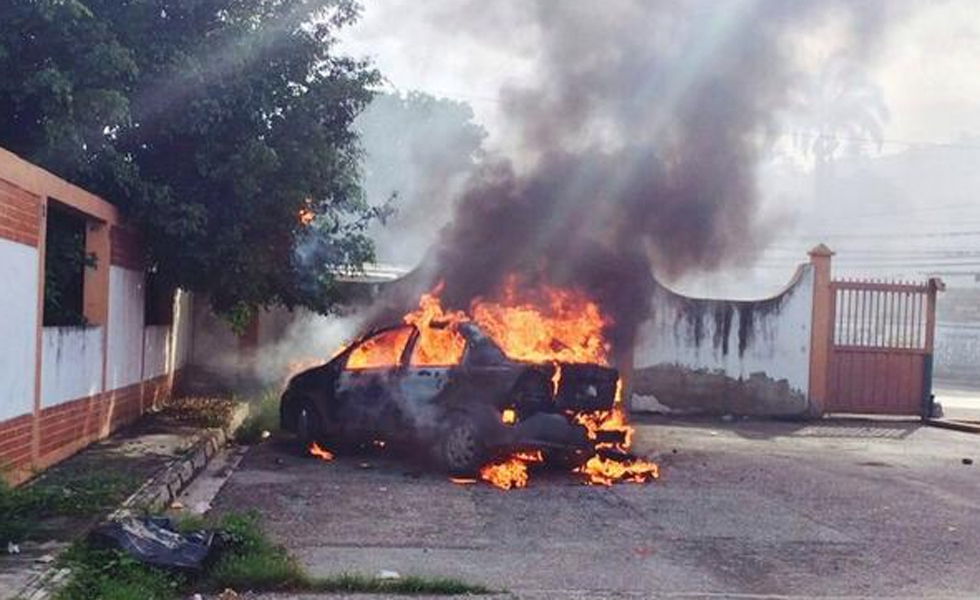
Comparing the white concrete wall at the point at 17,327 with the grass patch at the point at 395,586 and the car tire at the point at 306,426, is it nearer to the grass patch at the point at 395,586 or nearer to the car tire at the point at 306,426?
the grass patch at the point at 395,586

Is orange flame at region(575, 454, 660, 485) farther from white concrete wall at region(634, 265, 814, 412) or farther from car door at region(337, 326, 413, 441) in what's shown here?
white concrete wall at region(634, 265, 814, 412)

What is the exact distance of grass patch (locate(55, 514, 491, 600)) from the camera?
570 centimetres

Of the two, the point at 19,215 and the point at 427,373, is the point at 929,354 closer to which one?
the point at 427,373

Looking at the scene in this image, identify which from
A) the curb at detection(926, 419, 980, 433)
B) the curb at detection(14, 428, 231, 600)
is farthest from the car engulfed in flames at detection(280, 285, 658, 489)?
the curb at detection(926, 419, 980, 433)

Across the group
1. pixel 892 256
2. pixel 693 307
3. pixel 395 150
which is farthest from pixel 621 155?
pixel 892 256

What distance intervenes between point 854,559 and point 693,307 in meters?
10.6

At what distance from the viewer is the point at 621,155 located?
14.9 meters

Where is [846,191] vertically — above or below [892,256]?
above

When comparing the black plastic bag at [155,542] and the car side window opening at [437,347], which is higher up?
the car side window opening at [437,347]

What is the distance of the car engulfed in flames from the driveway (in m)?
0.34

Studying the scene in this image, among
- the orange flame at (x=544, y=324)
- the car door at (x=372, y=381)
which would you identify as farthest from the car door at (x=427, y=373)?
Result: the orange flame at (x=544, y=324)

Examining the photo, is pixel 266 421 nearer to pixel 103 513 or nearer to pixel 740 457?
pixel 740 457

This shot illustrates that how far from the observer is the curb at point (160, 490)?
538 cm

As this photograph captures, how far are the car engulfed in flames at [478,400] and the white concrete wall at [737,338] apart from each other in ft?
17.8
